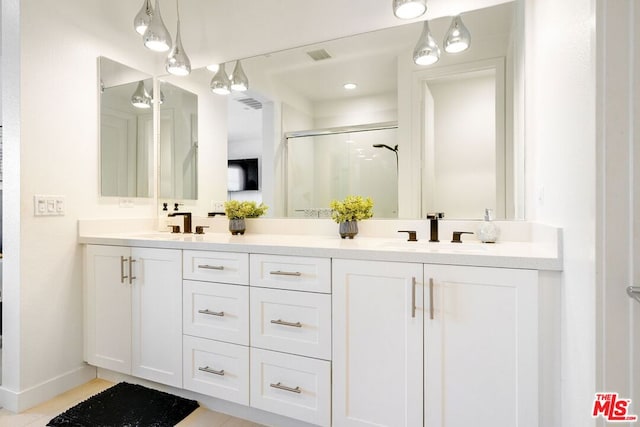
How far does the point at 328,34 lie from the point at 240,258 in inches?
59.3

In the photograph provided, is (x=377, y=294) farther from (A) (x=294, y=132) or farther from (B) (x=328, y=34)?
(B) (x=328, y=34)

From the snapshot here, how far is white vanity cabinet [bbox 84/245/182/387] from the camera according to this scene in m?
1.86

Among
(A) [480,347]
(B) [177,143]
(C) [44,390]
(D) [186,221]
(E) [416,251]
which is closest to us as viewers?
(A) [480,347]

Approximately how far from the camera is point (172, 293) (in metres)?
1.86

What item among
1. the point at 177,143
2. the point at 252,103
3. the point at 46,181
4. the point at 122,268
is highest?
the point at 252,103

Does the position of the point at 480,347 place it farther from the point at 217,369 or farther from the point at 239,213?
the point at 239,213

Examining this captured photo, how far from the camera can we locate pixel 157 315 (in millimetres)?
1912

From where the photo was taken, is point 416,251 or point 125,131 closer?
point 416,251

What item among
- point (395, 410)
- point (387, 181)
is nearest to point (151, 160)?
point (387, 181)

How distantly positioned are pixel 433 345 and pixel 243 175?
66.6 inches

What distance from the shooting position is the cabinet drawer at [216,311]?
167 cm
